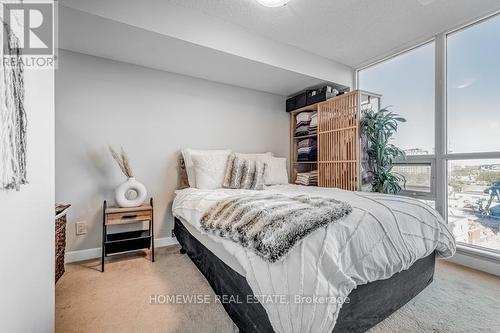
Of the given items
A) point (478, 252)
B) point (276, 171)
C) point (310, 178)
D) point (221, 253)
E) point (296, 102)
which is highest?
point (296, 102)

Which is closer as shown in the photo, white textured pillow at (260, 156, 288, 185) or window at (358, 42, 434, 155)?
window at (358, 42, 434, 155)

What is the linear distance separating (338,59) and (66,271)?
3895mm

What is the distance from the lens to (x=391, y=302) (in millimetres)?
1341

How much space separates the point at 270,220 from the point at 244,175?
1.40 m

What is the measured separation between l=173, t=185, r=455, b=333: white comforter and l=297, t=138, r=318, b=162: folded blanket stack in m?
1.88

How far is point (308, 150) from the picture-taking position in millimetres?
3367

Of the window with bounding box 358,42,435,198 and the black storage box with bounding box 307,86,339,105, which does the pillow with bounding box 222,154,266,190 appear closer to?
the black storage box with bounding box 307,86,339,105

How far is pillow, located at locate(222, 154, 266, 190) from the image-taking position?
2430mm

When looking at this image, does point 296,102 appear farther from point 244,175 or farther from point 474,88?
point 474,88

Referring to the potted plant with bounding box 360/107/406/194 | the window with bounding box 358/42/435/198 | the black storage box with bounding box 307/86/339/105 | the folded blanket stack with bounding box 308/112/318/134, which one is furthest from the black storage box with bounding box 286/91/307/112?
the window with bounding box 358/42/435/198

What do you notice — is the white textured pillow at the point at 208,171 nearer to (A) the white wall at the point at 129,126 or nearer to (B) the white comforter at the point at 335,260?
(A) the white wall at the point at 129,126

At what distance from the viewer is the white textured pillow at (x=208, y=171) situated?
2434mm

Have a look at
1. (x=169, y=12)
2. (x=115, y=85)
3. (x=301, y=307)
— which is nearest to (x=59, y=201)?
(x=115, y=85)

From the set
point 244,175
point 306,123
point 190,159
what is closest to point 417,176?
point 306,123
